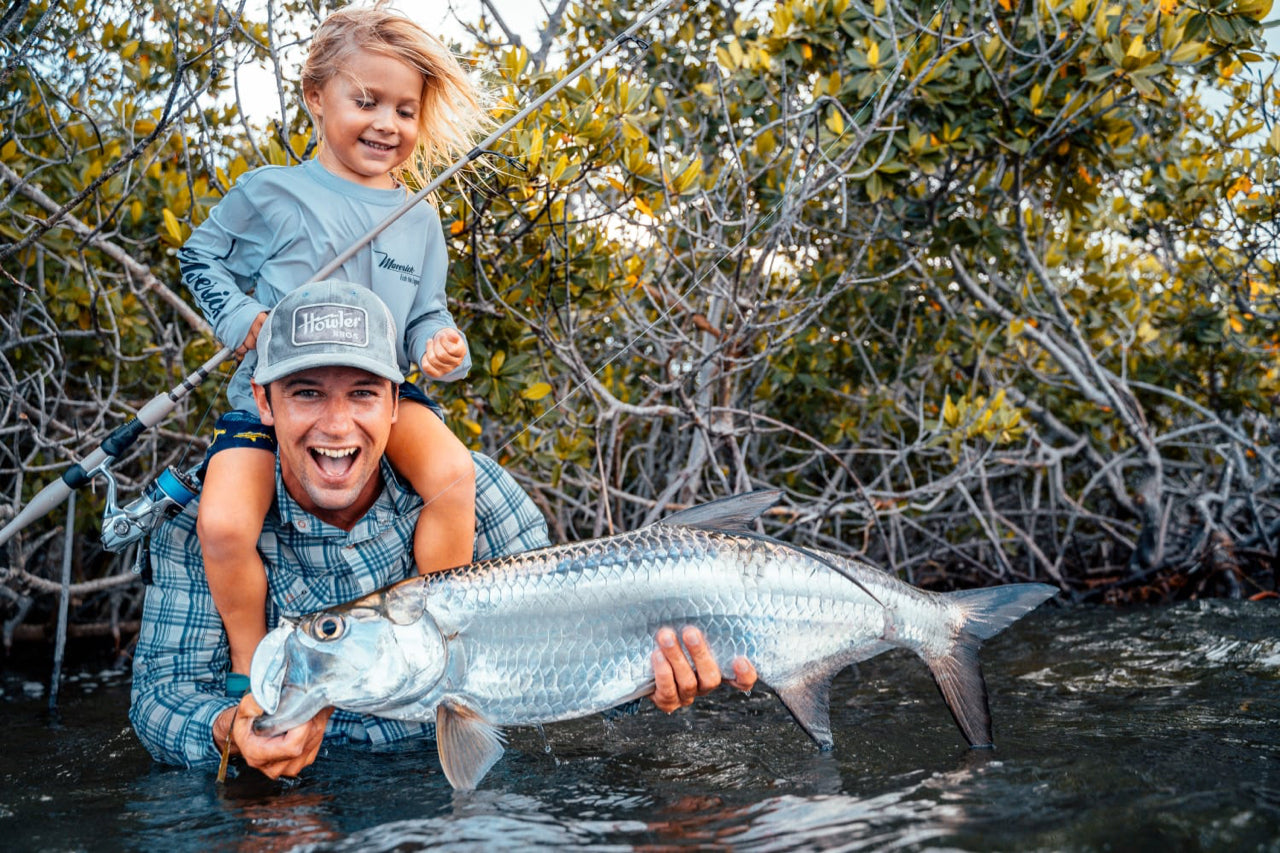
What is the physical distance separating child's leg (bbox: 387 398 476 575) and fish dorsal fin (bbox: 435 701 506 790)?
0.59 metres

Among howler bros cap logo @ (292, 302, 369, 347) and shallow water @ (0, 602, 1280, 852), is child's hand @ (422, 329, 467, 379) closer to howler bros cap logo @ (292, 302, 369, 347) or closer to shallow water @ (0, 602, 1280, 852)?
→ howler bros cap logo @ (292, 302, 369, 347)

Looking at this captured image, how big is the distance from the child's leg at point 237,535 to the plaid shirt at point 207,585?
150 mm

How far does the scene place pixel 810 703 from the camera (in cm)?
293

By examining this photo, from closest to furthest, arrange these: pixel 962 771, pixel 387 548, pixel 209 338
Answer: pixel 962 771 → pixel 387 548 → pixel 209 338

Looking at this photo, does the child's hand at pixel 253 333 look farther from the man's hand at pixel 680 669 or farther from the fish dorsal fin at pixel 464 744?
the man's hand at pixel 680 669

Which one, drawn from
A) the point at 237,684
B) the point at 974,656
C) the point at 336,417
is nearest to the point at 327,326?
the point at 336,417

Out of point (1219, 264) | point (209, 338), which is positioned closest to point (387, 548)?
point (209, 338)

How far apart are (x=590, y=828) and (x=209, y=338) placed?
3.71m

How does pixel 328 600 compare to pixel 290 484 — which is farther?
pixel 328 600

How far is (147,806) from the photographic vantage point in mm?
2938

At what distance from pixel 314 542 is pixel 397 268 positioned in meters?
0.95

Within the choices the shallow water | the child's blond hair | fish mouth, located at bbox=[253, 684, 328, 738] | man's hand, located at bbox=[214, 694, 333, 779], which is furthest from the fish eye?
the child's blond hair

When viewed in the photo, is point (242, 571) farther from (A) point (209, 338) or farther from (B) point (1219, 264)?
(B) point (1219, 264)

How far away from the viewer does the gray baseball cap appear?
112 inches
